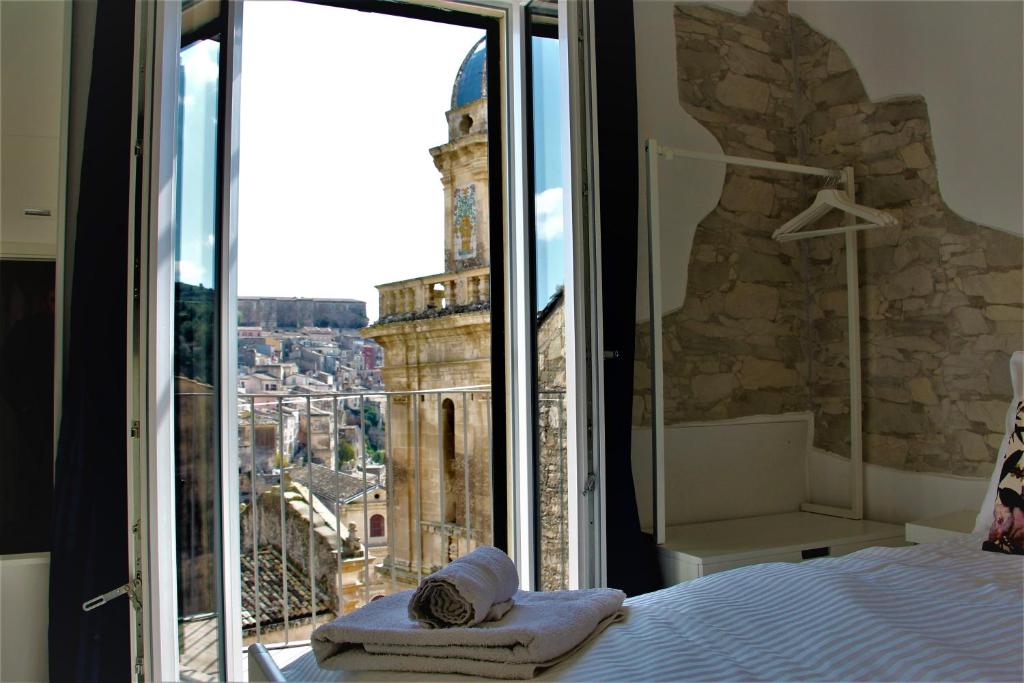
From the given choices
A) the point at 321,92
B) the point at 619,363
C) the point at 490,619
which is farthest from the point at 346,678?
the point at 321,92

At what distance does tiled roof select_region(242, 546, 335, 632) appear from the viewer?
6348mm

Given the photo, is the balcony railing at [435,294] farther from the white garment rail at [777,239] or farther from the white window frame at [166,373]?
the white window frame at [166,373]

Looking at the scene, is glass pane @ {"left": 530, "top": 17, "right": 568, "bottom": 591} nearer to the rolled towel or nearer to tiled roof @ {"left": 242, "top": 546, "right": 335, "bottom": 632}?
the rolled towel

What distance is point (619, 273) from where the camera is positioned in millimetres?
2467

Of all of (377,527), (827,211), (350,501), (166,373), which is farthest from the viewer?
(377,527)

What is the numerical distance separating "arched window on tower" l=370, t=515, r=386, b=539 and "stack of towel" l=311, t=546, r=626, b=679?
654 cm

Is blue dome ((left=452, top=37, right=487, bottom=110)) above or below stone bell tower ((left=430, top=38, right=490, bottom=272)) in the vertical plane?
above

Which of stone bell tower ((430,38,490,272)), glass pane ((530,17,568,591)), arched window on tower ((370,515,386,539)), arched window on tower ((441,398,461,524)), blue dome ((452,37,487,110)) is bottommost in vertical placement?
arched window on tower ((370,515,386,539))

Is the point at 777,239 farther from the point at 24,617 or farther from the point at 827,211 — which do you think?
the point at 24,617

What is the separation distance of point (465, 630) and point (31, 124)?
210 centimetres

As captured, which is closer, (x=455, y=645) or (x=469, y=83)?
(x=455, y=645)

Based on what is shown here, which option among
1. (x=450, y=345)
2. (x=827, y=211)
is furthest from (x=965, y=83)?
(x=450, y=345)

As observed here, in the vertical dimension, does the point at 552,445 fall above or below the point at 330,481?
above

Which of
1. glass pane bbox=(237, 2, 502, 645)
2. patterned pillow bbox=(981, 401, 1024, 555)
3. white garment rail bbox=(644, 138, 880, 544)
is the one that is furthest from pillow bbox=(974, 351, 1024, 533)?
glass pane bbox=(237, 2, 502, 645)
